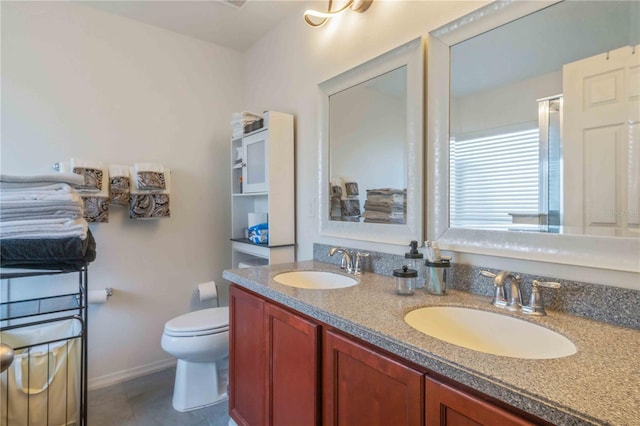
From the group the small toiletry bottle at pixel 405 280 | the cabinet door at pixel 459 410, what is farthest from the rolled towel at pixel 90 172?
the cabinet door at pixel 459 410

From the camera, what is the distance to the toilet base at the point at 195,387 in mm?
1945

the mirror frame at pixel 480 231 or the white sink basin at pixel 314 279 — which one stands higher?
the mirror frame at pixel 480 231

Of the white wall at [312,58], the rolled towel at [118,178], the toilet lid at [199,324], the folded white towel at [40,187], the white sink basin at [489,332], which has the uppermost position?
the white wall at [312,58]

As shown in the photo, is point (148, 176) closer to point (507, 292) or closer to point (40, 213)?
point (40, 213)

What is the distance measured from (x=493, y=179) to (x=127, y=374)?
254cm

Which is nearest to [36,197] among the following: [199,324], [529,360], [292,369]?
[199,324]

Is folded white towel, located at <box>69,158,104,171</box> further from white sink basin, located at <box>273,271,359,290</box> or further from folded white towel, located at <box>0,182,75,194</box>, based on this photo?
white sink basin, located at <box>273,271,359,290</box>

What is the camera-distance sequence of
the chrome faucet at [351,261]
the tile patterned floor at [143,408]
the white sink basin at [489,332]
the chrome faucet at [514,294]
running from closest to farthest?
the white sink basin at [489,332] → the chrome faucet at [514,294] → the chrome faucet at [351,261] → the tile patterned floor at [143,408]

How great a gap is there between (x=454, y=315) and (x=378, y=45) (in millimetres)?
1287

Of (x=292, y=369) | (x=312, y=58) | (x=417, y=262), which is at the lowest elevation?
(x=292, y=369)

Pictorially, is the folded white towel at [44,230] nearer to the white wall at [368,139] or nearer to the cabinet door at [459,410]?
the white wall at [368,139]

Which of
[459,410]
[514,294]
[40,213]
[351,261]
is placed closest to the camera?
[459,410]

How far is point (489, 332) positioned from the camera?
3.33 ft

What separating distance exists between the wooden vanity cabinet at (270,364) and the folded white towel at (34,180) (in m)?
0.84
